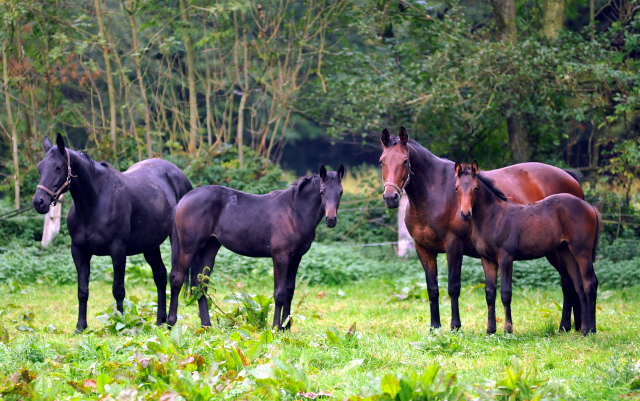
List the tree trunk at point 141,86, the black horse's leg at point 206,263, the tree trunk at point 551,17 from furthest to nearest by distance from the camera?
the tree trunk at point 141,86 → the tree trunk at point 551,17 → the black horse's leg at point 206,263

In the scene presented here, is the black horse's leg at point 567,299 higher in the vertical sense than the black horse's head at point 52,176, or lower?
lower

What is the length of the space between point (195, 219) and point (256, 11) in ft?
30.2

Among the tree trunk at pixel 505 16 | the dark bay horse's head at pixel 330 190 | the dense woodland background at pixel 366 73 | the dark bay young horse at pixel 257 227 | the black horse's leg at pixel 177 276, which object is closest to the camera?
the dark bay horse's head at pixel 330 190

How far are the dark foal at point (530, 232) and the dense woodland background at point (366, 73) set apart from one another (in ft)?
17.3

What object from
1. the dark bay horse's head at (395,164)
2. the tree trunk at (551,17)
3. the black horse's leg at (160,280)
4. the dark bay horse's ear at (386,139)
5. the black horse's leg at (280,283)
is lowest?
the black horse's leg at (160,280)

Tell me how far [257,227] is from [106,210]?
174 centimetres

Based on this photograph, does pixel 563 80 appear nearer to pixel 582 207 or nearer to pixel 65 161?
pixel 582 207

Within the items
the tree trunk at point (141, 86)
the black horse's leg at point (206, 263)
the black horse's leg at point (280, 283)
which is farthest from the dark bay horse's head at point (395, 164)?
the tree trunk at point (141, 86)

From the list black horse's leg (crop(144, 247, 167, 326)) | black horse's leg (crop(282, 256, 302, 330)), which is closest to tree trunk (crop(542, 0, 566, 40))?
black horse's leg (crop(282, 256, 302, 330))

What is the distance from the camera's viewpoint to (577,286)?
21.5ft

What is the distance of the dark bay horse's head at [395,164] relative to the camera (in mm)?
6355

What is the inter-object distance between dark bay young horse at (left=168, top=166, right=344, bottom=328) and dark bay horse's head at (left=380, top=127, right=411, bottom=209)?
565 mm

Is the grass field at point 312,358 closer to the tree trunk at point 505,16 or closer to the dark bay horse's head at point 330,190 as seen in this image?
the dark bay horse's head at point 330,190

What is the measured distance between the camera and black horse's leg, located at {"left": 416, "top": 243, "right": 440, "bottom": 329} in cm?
695
